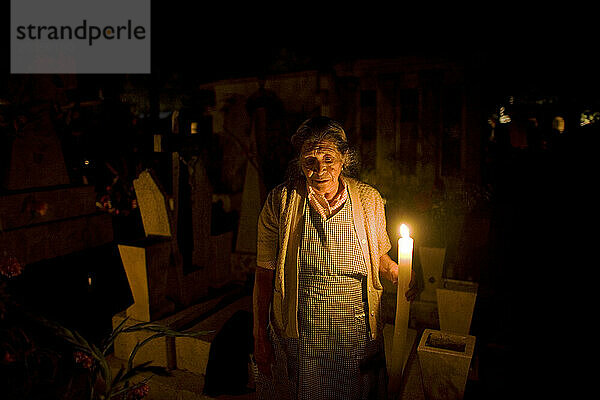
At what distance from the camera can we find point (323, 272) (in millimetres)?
2754

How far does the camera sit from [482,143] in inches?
181

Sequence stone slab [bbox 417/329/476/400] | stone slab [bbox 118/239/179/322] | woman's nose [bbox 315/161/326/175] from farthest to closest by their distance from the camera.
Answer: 1. stone slab [bbox 118/239/179/322]
2. woman's nose [bbox 315/161/326/175]
3. stone slab [bbox 417/329/476/400]

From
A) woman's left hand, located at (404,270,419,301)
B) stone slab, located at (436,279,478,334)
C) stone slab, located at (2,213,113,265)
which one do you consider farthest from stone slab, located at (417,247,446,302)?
stone slab, located at (2,213,113,265)

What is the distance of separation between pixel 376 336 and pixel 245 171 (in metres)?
3.05

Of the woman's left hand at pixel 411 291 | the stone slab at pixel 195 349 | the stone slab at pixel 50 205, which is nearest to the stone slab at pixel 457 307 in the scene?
the woman's left hand at pixel 411 291

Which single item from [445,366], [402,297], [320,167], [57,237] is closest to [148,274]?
[320,167]

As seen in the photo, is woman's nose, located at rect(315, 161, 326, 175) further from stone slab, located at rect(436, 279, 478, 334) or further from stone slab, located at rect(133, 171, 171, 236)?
stone slab, located at rect(133, 171, 171, 236)

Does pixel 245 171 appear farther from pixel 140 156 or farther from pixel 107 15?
pixel 107 15

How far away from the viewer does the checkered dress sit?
2732 millimetres

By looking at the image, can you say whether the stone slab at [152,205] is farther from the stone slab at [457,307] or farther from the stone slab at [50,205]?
the stone slab at [457,307]

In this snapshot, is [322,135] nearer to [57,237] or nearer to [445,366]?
[445,366]

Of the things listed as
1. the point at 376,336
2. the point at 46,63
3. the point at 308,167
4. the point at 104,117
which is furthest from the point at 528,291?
the point at 46,63

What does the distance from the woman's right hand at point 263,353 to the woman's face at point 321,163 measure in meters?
1.02

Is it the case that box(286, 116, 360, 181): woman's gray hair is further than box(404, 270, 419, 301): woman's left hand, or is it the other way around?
box(286, 116, 360, 181): woman's gray hair
